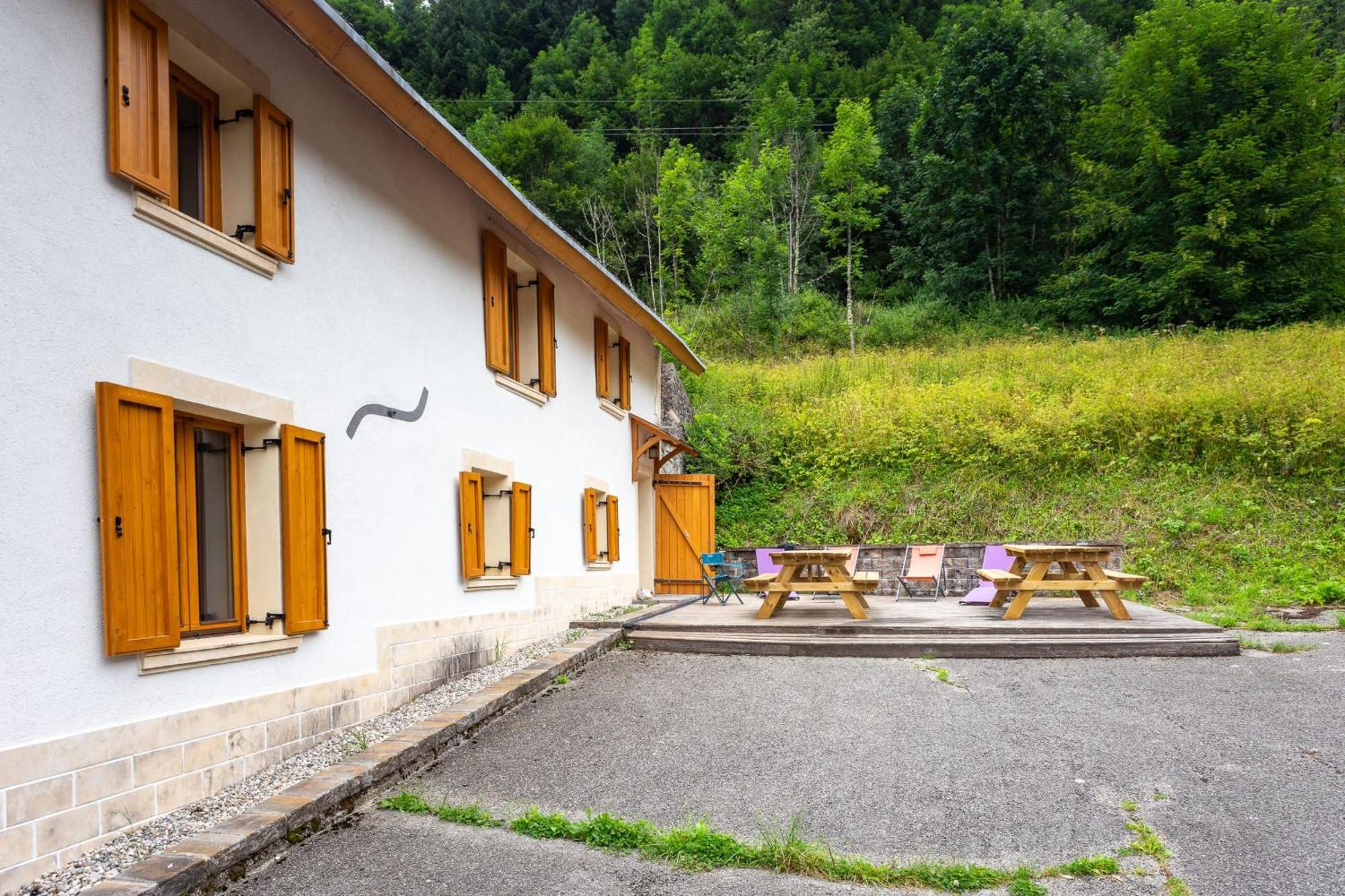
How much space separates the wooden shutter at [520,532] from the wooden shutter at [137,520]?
416cm

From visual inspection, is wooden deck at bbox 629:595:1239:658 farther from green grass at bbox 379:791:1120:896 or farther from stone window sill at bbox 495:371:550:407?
green grass at bbox 379:791:1120:896

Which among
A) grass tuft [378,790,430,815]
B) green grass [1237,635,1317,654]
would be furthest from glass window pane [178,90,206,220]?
green grass [1237,635,1317,654]


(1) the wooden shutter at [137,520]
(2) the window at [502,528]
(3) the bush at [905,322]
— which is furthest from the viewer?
(3) the bush at [905,322]

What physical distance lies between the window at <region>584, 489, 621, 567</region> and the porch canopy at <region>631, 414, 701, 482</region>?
3.98ft

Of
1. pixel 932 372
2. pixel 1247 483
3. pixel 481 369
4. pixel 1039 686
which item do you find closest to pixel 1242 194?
pixel 932 372

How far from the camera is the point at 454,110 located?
3628cm

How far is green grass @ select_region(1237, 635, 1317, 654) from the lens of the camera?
764 centimetres

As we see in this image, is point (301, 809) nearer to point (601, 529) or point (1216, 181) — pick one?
point (601, 529)

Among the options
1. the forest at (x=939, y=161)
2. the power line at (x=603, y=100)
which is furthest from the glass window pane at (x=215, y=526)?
the power line at (x=603, y=100)

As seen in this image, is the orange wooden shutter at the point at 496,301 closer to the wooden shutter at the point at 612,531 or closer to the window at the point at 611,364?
the window at the point at 611,364

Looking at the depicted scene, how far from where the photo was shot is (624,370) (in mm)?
12609

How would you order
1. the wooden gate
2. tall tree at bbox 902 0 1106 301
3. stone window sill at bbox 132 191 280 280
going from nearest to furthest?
stone window sill at bbox 132 191 280 280 < the wooden gate < tall tree at bbox 902 0 1106 301

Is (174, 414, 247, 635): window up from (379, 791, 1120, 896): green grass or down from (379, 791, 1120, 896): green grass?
up

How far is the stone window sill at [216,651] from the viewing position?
12.2 ft
